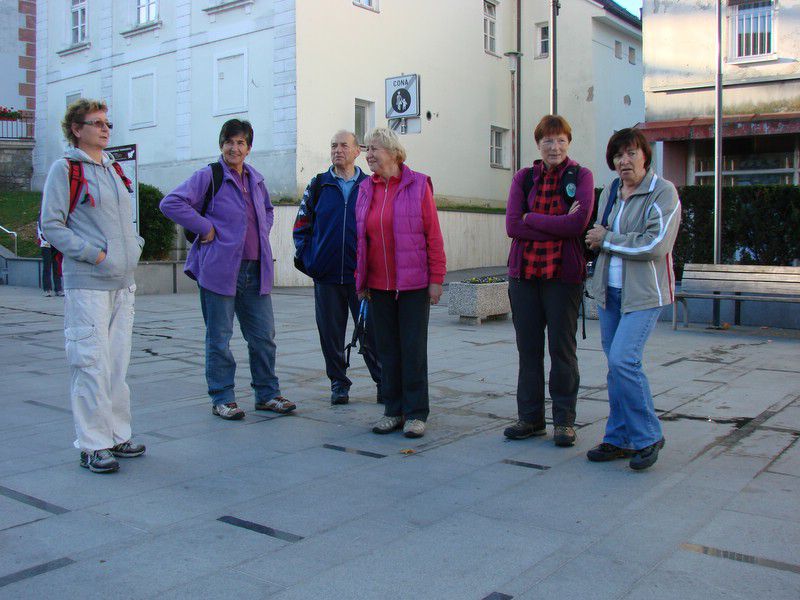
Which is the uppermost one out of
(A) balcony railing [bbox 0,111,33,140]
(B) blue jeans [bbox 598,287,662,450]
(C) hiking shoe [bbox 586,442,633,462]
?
(A) balcony railing [bbox 0,111,33,140]

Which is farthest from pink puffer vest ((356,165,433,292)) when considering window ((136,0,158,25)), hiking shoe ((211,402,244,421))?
window ((136,0,158,25))

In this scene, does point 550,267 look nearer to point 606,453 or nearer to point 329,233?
point 606,453

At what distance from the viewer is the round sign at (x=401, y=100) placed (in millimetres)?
11445

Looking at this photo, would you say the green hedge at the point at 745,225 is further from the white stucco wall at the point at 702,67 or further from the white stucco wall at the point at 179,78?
the white stucco wall at the point at 179,78

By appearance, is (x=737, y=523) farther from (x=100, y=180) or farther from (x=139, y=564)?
(x=100, y=180)

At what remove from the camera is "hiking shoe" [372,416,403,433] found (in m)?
5.45

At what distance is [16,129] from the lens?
2822 cm

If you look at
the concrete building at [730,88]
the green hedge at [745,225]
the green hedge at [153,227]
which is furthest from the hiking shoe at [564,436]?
the green hedge at [153,227]

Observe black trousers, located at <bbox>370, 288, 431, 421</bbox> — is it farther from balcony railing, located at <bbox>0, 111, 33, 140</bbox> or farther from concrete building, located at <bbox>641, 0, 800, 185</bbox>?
balcony railing, located at <bbox>0, 111, 33, 140</bbox>

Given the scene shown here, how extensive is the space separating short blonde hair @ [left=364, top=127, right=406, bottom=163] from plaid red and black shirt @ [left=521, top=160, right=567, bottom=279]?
898 mm

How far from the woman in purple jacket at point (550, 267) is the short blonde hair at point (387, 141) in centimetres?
77

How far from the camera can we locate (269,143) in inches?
808

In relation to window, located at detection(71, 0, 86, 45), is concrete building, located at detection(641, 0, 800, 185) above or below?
below

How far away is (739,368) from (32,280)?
16.0m
